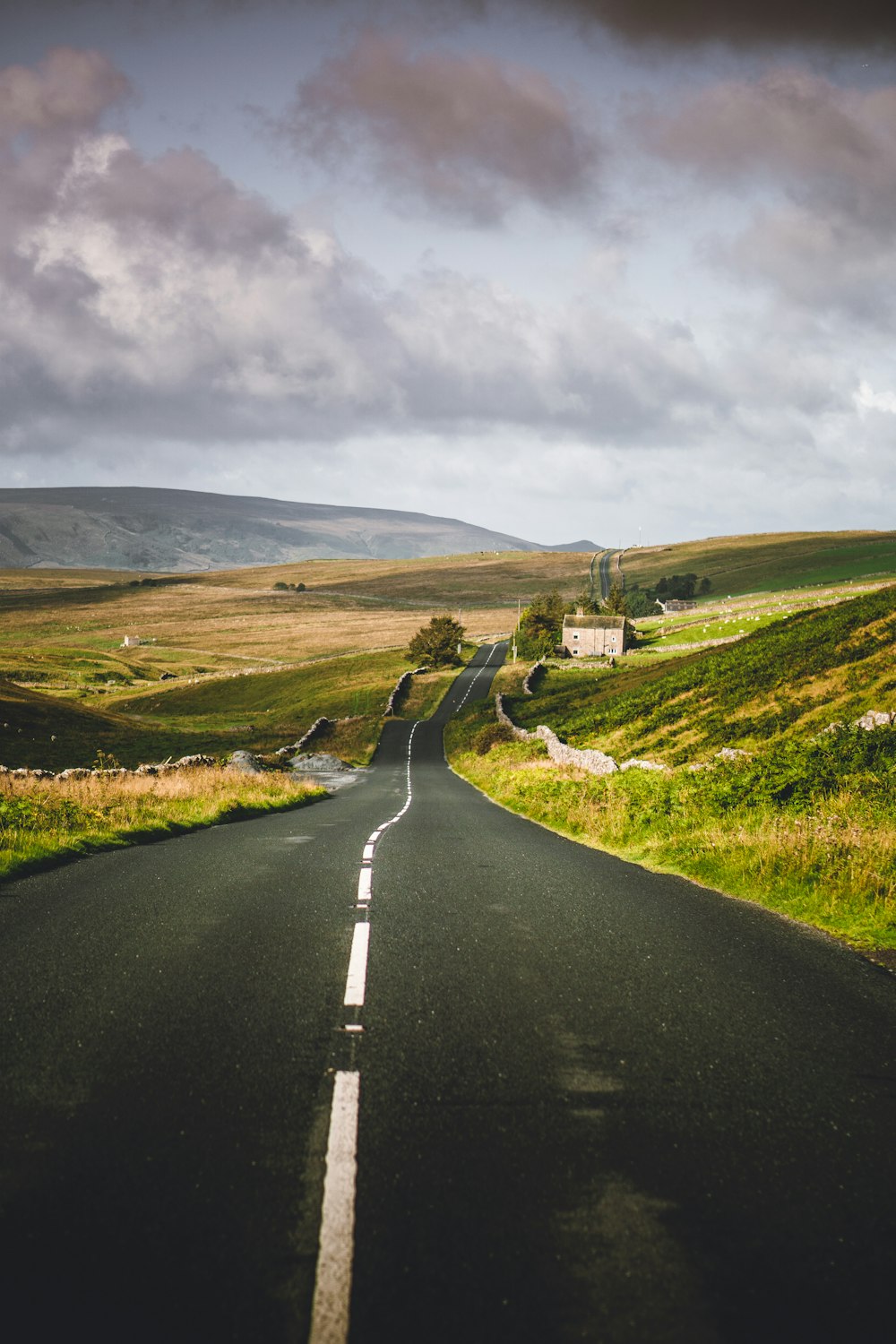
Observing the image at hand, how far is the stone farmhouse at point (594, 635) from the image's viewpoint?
11112 centimetres

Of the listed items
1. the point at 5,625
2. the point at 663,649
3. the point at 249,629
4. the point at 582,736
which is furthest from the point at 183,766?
the point at 5,625

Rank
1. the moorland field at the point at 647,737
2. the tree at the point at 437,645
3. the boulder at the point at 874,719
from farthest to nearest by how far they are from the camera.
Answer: the tree at the point at 437,645 < the boulder at the point at 874,719 < the moorland field at the point at 647,737

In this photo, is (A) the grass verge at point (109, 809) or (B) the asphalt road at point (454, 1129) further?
(A) the grass verge at point (109, 809)

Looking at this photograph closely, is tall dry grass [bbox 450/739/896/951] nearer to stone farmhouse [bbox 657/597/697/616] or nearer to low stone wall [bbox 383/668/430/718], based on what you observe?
low stone wall [bbox 383/668/430/718]

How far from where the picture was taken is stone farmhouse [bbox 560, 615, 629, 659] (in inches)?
4375

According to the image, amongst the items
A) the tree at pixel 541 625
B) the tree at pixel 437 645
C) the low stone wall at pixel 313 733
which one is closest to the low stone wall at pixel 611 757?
the low stone wall at pixel 313 733

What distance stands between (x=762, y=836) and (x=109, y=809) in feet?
43.7

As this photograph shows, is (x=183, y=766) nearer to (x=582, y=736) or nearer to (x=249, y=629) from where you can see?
(x=582, y=736)

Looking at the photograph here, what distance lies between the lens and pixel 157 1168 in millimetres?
3791

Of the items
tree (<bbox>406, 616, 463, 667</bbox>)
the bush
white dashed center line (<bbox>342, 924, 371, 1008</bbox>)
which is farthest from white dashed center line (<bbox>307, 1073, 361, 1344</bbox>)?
tree (<bbox>406, 616, 463, 667</bbox>)

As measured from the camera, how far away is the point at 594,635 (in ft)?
373

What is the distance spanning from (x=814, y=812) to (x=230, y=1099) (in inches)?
440

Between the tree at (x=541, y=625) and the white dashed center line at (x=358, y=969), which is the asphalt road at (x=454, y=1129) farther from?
the tree at (x=541, y=625)

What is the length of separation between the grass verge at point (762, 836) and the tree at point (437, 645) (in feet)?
264
